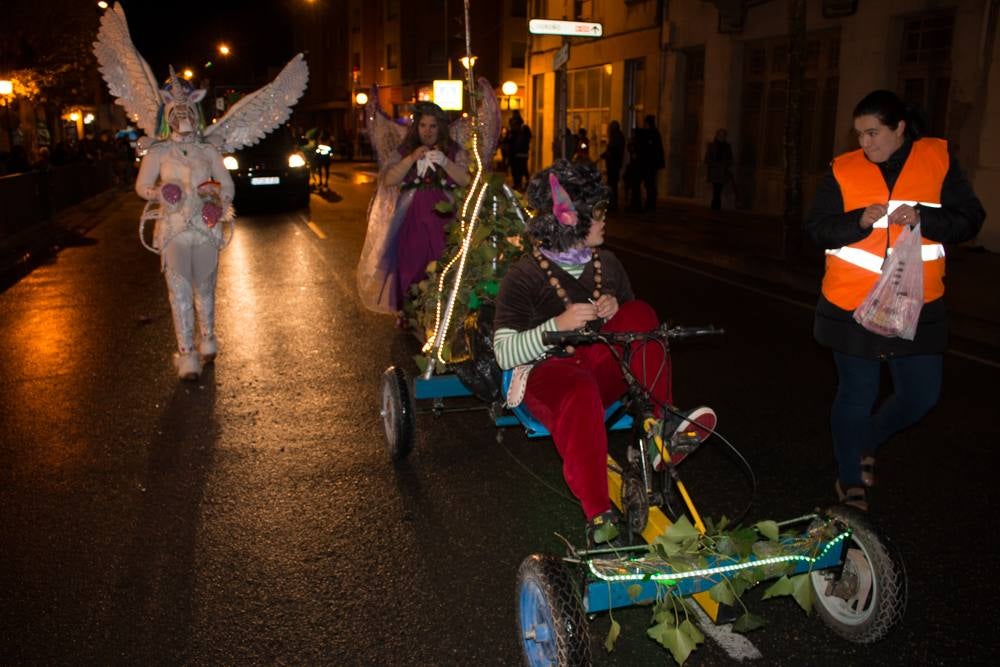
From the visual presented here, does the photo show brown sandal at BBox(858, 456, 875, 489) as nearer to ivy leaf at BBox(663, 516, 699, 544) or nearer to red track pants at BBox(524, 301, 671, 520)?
red track pants at BBox(524, 301, 671, 520)

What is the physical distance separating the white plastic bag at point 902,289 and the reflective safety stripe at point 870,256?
0.08 meters

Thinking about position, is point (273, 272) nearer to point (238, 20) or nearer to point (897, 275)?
point (897, 275)

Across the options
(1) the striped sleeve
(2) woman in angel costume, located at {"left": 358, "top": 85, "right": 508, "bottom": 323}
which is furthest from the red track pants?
(2) woman in angel costume, located at {"left": 358, "top": 85, "right": 508, "bottom": 323}

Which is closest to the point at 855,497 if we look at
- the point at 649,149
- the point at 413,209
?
the point at 413,209

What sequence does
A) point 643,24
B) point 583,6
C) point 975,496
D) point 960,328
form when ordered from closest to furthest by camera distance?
point 975,496
point 960,328
point 643,24
point 583,6

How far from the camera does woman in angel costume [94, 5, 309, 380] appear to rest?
682 cm

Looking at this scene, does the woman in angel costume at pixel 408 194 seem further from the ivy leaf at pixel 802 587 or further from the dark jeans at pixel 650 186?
the dark jeans at pixel 650 186

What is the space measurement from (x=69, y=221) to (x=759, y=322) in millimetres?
16497

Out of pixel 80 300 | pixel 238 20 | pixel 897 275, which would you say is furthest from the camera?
pixel 238 20

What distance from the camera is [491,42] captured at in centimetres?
5228

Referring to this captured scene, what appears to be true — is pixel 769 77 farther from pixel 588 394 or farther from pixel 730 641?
pixel 730 641

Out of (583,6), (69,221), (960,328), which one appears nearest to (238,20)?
(583,6)

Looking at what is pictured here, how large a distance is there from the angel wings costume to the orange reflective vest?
3.73 metres

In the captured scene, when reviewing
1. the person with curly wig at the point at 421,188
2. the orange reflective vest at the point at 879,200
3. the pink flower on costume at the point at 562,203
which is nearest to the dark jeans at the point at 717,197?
the person with curly wig at the point at 421,188
